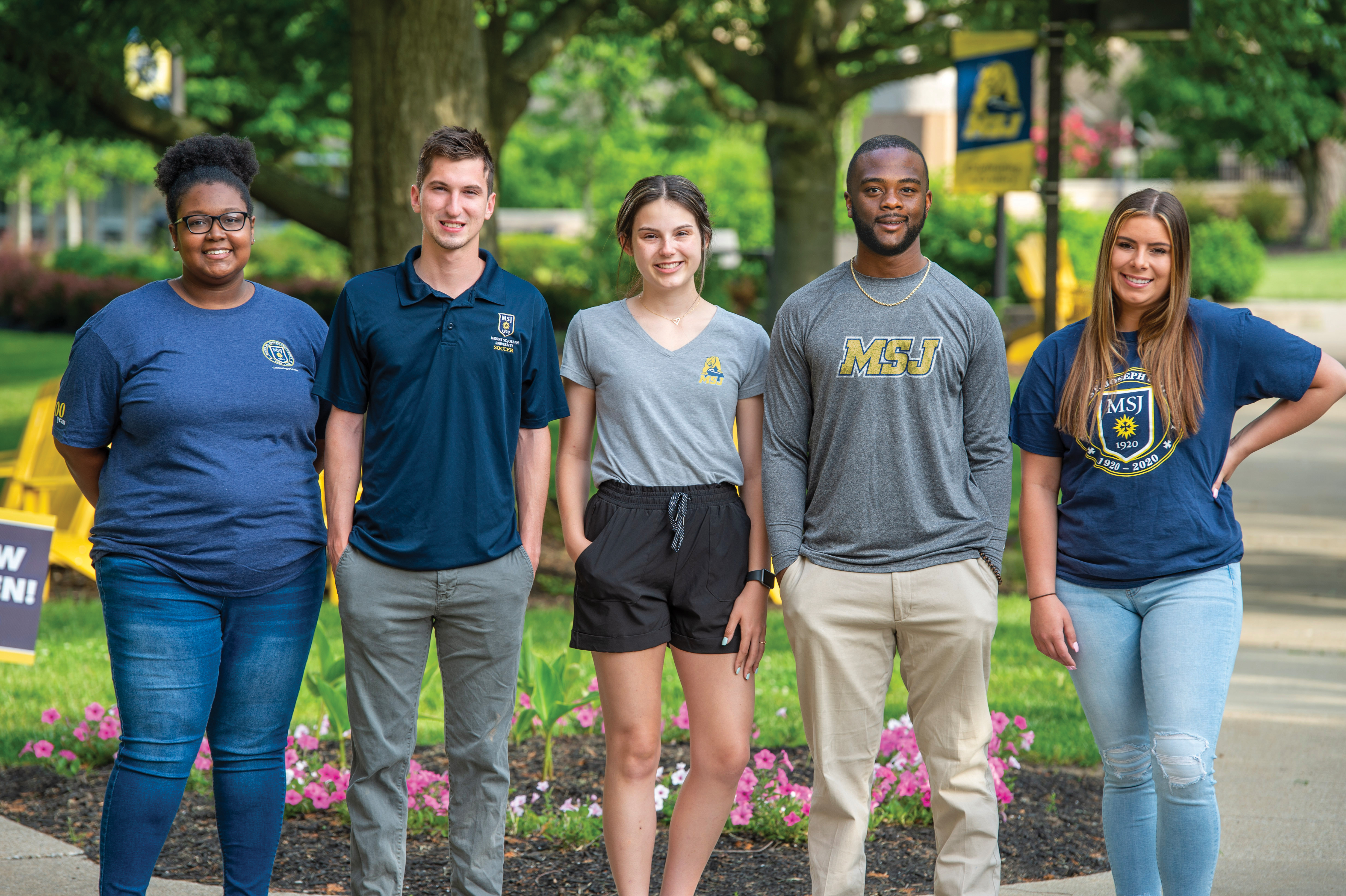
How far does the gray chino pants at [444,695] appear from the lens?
3.11 m

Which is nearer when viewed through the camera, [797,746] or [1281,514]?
[797,746]

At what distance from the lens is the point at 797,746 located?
500 cm

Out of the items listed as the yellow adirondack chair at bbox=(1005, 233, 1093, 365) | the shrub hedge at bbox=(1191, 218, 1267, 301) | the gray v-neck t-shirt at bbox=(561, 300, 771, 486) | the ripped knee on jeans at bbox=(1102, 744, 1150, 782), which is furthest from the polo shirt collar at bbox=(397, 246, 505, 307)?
the shrub hedge at bbox=(1191, 218, 1267, 301)

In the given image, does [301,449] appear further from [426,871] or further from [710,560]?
[426,871]

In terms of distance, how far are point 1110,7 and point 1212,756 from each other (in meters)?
5.97

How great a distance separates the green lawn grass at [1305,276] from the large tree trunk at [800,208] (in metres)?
15.3

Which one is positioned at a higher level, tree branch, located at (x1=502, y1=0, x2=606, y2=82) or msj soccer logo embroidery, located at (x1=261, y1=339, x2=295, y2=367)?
tree branch, located at (x1=502, y1=0, x2=606, y2=82)

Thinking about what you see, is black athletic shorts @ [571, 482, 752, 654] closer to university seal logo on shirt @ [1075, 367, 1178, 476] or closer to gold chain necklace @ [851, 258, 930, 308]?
gold chain necklace @ [851, 258, 930, 308]

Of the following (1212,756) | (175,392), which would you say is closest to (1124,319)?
(1212,756)

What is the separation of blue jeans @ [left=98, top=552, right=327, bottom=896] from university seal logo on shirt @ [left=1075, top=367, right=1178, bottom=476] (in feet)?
6.08

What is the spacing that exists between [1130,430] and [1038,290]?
13.4m

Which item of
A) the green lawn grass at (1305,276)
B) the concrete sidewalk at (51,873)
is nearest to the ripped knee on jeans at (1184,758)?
the concrete sidewalk at (51,873)

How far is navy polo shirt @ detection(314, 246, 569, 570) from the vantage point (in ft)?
10.1

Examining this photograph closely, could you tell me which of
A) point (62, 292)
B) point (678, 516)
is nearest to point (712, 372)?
point (678, 516)
